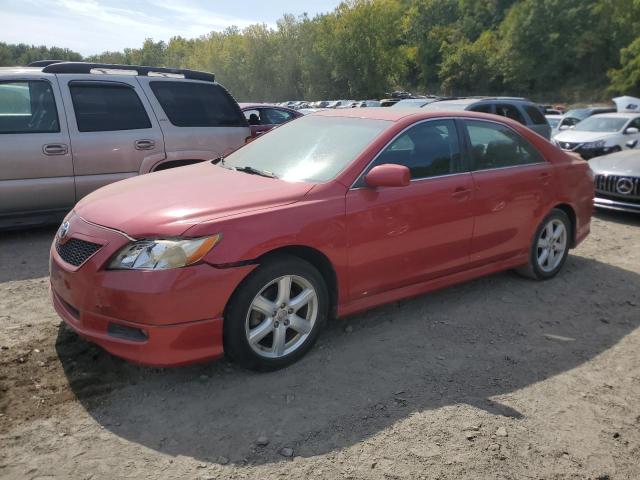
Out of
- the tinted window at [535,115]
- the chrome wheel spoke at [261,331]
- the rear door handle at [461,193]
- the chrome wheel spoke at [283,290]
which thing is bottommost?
the chrome wheel spoke at [261,331]

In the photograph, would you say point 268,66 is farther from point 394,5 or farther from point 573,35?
point 573,35

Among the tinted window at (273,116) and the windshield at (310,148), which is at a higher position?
the windshield at (310,148)

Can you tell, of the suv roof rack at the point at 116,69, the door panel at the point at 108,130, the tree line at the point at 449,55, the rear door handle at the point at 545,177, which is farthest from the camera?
the tree line at the point at 449,55

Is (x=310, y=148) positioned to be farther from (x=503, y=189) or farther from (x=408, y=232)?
(x=503, y=189)

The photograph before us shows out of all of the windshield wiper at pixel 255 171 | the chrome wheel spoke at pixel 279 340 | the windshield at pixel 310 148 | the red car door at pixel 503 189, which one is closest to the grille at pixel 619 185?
the red car door at pixel 503 189

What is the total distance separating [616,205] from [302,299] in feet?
20.4

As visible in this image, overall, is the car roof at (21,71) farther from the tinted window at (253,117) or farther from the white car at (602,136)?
the white car at (602,136)

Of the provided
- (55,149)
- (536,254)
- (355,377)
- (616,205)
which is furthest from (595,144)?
(355,377)

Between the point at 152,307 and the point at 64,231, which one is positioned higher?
the point at 64,231

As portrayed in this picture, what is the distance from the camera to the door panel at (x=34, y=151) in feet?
18.7

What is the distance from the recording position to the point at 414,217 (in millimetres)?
3980

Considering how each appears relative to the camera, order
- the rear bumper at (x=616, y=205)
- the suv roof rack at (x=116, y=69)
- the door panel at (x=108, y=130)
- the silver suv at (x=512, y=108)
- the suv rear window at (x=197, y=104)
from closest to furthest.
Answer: the door panel at (x=108, y=130) < the suv roof rack at (x=116, y=69) < the suv rear window at (x=197, y=104) < the rear bumper at (x=616, y=205) < the silver suv at (x=512, y=108)

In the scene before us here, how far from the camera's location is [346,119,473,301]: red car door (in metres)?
3.71

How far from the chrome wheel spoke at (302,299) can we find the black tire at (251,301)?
0.04 metres
